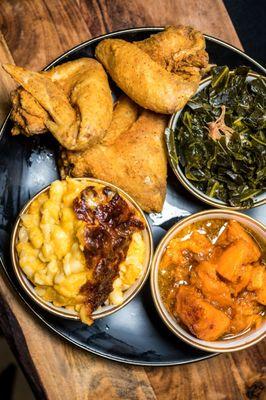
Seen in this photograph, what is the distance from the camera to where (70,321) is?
284cm

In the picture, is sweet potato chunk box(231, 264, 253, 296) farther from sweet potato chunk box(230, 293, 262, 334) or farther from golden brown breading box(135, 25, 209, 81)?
golden brown breading box(135, 25, 209, 81)

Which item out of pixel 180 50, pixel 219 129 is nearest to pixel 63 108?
pixel 180 50

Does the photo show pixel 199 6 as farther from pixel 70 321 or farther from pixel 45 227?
pixel 70 321

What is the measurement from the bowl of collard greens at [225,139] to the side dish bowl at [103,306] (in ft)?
1.26

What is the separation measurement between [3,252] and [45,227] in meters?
0.40

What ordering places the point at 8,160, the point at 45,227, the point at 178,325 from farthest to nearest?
1. the point at 8,160
2. the point at 178,325
3. the point at 45,227

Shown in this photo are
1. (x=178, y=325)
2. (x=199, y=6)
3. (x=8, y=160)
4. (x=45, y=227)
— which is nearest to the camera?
(x=45, y=227)

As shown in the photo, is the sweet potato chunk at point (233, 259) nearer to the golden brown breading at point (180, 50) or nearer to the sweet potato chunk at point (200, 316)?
the sweet potato chunk at point (200, 316)

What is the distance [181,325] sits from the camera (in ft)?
8.93

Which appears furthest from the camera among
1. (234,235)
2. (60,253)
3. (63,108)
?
(234,235)

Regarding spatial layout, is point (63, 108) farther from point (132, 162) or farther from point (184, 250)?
point (184, 250)

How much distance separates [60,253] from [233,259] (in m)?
0.85

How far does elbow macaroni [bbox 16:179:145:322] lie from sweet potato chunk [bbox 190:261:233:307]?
29 cm

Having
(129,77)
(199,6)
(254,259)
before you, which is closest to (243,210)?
(254,259)
